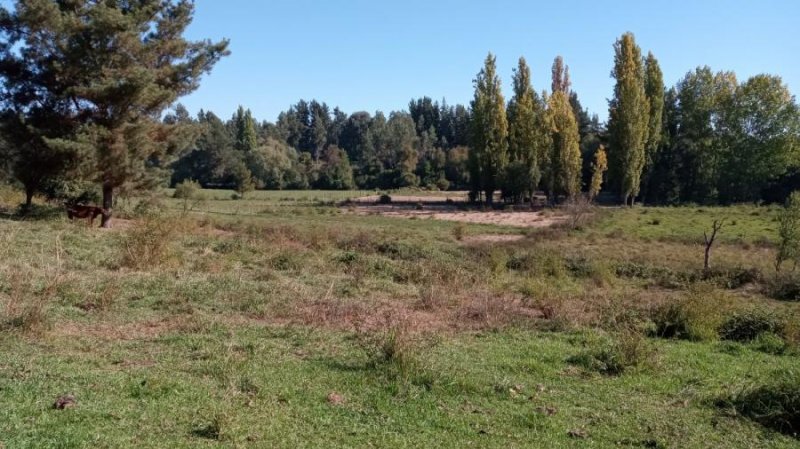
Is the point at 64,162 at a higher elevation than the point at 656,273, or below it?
higher

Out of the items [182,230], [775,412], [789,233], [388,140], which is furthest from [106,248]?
[388,140]

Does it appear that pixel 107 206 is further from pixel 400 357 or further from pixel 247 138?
pixel 247 138

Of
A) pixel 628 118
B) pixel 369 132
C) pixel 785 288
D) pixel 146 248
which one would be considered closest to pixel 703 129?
pixel 628 118

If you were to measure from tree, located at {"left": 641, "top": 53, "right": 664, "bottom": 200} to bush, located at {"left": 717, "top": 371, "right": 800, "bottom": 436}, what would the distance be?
58.7 meters

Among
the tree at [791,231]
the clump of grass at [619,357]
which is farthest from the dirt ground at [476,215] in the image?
the clump of grass at [619,357]

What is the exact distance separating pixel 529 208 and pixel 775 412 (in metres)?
53.8

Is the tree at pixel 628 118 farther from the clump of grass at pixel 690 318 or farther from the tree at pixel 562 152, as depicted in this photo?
the clump of grass at pixel 690 318

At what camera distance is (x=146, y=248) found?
16.1 m

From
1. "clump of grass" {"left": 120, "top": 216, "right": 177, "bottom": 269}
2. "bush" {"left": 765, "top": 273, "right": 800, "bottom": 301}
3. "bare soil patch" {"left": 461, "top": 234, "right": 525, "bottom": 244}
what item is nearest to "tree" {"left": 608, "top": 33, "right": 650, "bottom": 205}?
"bare soil patch" {"left": 461, "top": 234, "right": 525, "bottom": 244}

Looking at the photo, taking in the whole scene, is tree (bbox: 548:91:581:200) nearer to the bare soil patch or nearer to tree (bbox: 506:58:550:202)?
tree (bbox: 506:58:550:202)

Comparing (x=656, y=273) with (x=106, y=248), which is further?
(x=656, y=273)

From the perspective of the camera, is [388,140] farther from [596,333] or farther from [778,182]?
[596,333]

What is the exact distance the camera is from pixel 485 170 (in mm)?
63031

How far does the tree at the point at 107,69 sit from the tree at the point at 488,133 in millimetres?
39701
